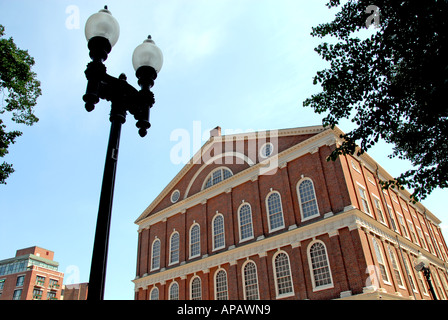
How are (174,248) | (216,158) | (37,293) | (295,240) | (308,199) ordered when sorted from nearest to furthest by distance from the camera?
1. (295,240)
2. (308,199)
3. (216,158)
4. (174,248)
5. (37,293)

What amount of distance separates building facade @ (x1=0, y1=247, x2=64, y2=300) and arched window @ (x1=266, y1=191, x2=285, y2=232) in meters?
68.1

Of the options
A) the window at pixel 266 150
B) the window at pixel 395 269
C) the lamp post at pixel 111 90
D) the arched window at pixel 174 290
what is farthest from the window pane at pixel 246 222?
the lamp post at pixel 111 90

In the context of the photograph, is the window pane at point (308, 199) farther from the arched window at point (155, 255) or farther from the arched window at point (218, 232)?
the arched window at point (155, 255)

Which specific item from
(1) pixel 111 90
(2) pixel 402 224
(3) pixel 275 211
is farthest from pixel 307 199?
(1) pixel 111 90

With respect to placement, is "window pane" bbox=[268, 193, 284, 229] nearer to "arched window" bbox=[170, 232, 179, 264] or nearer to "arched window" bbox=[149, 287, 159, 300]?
"arched window" bbox=[170, 232, 179, 264]

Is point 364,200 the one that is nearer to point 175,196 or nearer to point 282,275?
point 282,275

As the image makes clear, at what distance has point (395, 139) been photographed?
12.0 metres

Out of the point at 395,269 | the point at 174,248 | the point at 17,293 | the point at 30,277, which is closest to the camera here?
the point at 395,269

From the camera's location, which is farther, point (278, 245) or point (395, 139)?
point (278, 245)

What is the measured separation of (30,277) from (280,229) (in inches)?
2875

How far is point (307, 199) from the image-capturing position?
76.2ft
